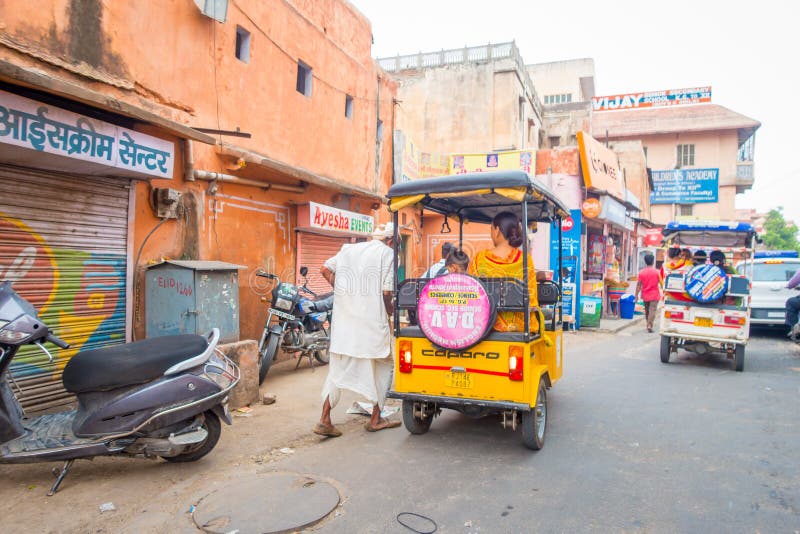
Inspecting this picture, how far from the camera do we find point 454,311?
14.1 ft

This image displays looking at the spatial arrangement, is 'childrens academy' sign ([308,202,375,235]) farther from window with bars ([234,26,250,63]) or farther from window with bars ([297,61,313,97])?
window with bars ([234,26,250,63])

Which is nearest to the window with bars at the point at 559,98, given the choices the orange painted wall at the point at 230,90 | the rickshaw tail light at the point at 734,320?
the orange painted wall at the point at 230,90

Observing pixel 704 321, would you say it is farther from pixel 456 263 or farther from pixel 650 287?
pixel 456 263

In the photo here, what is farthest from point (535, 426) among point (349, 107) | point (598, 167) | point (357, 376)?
point (598, 167)

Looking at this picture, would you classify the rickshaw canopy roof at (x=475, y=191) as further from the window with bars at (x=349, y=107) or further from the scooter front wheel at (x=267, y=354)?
the window with bars at (x=349, y=107)

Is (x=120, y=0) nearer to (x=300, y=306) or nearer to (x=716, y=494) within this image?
(x=300, y=306)

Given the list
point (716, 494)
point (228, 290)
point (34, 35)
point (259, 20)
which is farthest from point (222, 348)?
point (259, 20)

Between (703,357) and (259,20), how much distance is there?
9258 mm

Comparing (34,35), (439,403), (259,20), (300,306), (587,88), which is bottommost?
(439,403)

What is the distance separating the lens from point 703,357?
29.9 feet

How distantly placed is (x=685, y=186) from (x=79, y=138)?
2873 cm

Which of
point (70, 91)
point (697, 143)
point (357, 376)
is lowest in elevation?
point (357, 376)

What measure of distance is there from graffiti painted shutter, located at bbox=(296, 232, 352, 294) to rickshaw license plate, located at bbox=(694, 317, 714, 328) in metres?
6.45

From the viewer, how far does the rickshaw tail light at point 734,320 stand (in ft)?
25.6
